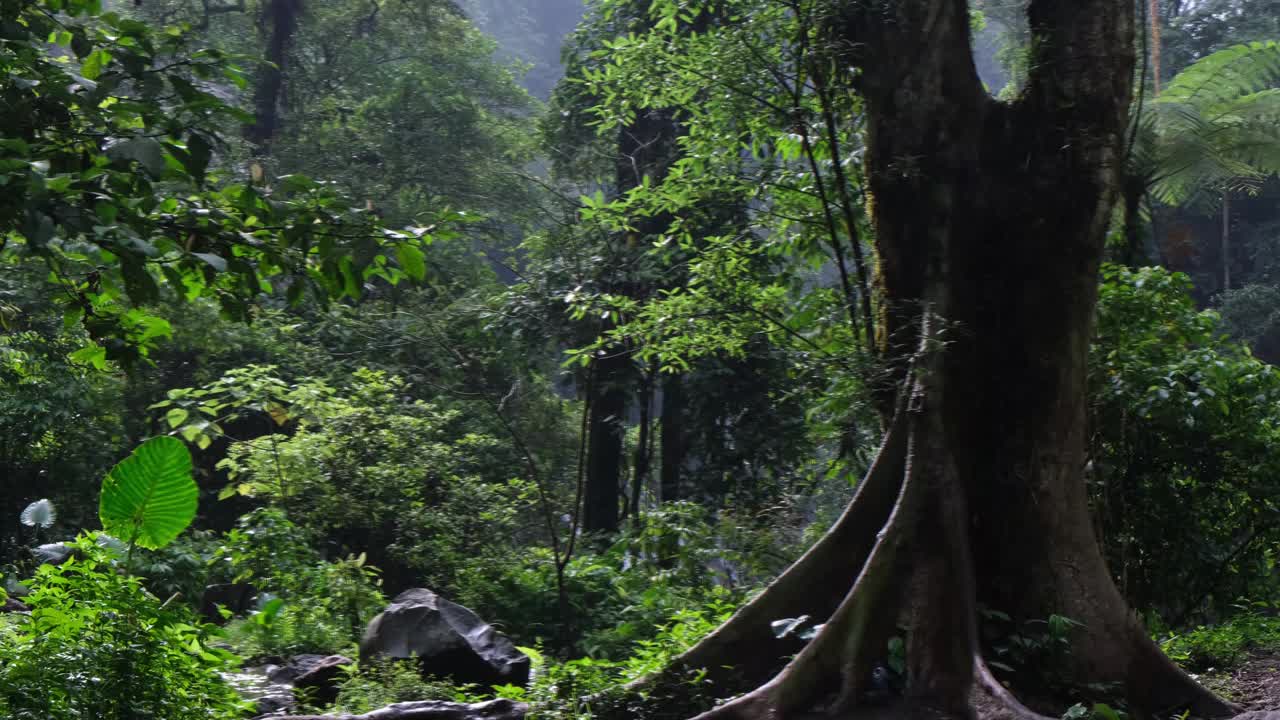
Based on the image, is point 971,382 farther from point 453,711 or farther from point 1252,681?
point 453,711

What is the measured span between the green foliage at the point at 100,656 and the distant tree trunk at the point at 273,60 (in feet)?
59.8

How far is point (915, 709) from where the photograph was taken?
457 cm

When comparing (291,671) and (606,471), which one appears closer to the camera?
(291,671)

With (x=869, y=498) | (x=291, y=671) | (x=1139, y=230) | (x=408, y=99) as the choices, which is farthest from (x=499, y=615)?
(x=408, y=99)

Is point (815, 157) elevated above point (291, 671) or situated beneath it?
elevated above

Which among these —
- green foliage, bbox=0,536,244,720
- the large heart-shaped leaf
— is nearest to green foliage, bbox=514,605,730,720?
green foliage, bbox=0,536,244,720

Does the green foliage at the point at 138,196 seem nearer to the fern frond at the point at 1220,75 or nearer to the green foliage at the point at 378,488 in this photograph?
the green foliage at the point at 378,488

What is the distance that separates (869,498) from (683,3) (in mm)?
4235

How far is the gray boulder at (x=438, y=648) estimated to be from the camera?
249 inches

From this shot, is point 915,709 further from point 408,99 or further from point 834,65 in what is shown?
point 408,99

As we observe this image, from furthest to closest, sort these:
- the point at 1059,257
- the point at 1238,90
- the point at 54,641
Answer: the point at 1238,90
the point at 1059,257
the point at 54,641

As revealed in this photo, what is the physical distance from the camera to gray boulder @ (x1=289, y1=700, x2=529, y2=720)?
15.3 ft

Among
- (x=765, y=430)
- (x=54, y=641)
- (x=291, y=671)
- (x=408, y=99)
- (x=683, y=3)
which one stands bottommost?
(x=291, y=671)

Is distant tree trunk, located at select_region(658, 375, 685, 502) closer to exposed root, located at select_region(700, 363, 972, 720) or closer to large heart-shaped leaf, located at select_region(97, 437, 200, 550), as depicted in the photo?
exposed root, located at select_region(700, 363, 972, 720)
